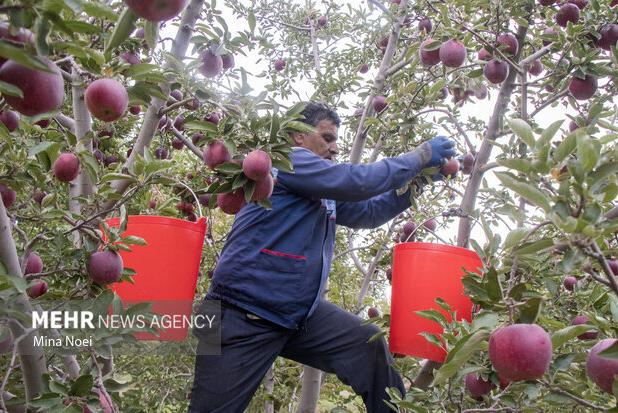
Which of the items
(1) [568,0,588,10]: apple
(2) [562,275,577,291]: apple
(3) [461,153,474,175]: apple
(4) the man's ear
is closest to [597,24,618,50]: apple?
(1) [568,0,588,10]: apple

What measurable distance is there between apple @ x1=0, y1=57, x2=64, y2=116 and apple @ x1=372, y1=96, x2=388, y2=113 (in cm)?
199

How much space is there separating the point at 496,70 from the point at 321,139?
812 millimetres

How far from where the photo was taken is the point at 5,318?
4.87 feet

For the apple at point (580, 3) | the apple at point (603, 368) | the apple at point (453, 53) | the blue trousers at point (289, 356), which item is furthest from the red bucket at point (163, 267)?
the apple at point (580, 3)

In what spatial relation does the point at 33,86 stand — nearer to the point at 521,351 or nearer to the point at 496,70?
the point at 521,351

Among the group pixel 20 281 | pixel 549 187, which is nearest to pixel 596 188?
pixel 549 187

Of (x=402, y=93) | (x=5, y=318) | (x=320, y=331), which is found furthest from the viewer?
(x=402, y=93)

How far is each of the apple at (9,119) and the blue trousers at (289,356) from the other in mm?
982

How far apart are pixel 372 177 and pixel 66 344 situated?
1173mm

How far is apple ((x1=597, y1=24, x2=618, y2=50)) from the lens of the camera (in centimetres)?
206

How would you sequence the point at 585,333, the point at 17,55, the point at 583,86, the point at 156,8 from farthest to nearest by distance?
1. the point at 583,86
2. the point at 585,333
3. the point at 156,8
4. the point at 17,55

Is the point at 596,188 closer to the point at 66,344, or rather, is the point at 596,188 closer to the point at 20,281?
the point at 20,281

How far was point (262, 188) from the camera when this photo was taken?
1.62 meters

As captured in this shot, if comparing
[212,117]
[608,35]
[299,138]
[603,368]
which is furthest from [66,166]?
[608,35]
